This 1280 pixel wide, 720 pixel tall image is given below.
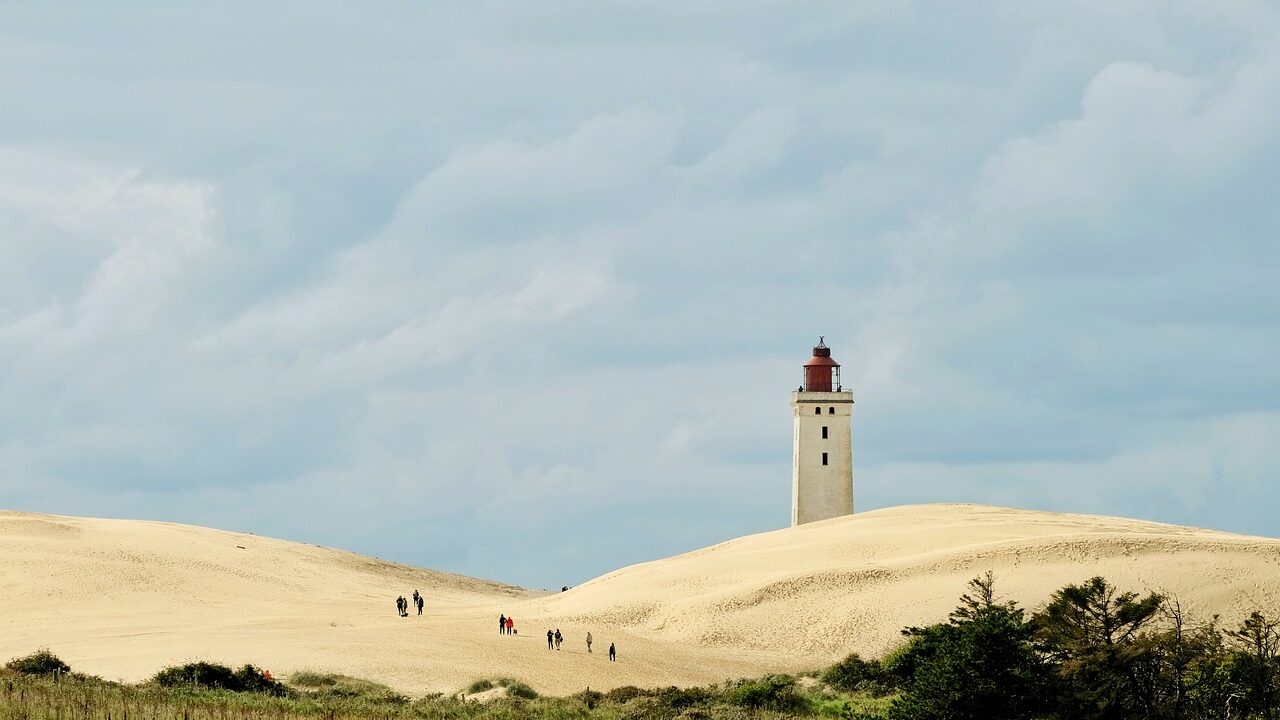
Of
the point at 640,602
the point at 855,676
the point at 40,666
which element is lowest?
the point at 40,666

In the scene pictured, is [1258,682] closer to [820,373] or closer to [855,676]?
[855,676]

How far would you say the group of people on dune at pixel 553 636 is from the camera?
47.7 meters

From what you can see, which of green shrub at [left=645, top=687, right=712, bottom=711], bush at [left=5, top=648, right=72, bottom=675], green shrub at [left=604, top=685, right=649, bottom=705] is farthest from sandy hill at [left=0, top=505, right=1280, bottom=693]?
green shrub at [left=645, top=687, right=712, bottom=711]

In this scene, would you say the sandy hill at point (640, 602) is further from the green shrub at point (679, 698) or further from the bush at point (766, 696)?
the bush at point (766, 696)

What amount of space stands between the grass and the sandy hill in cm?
298

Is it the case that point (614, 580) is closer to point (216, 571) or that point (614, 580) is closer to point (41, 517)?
point (216, 571)

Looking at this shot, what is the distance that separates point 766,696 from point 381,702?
377 inches

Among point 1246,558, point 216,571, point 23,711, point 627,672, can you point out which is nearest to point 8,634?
point 216,571

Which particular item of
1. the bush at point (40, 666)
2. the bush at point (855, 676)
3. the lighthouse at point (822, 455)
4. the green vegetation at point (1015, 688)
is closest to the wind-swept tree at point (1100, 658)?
the green vegetation at point (1015, 688)

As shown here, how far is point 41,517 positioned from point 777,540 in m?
39.4

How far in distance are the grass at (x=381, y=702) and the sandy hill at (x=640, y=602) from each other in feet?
9.78

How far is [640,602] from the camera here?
56.9 meters

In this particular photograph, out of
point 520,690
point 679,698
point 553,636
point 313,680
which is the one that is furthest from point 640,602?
point 679,698

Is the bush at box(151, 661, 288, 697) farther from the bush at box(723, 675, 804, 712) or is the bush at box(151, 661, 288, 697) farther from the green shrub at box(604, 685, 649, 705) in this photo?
the bush at box(723, 675, 804, 712)
